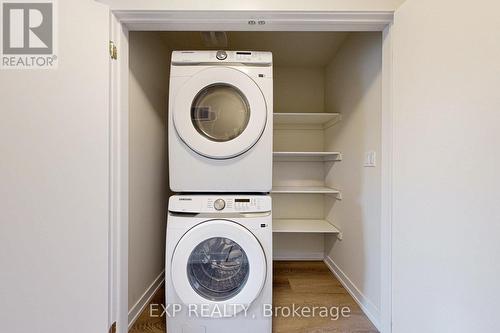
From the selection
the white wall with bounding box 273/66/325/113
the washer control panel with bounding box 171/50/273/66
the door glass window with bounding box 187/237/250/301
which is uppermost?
the white wall with bounding box 273/66/325/113

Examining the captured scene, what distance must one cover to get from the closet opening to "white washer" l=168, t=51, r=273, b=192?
0.33 m

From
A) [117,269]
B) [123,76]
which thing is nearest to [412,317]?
[117,269]

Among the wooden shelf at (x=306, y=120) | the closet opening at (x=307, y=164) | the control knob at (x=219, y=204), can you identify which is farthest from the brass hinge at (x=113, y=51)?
the wooden shelf at (x=306, y=120)

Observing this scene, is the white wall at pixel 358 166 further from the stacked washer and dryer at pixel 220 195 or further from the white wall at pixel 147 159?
the white wall at pixel 147 159

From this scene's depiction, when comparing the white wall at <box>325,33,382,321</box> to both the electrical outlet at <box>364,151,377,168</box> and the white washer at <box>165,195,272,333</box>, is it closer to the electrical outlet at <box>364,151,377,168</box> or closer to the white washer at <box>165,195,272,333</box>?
the electrical outlet at <box>364,151,377,168</box>

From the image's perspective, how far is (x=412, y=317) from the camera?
1.03 meters

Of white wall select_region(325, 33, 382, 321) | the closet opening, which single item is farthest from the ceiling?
white wall select_region(325, 33, 382, 321)

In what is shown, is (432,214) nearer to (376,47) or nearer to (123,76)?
(376,47)

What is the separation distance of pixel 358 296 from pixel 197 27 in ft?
7.12

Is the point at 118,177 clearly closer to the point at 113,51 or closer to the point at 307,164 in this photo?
the point at 113,51

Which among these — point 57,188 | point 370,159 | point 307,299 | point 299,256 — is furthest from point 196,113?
point 299,256

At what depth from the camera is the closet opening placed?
154 centimetres

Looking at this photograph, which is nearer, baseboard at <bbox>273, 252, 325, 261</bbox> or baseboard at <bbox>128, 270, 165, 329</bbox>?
baseboard at <bbox>128, 270, 165, 329</bbox>

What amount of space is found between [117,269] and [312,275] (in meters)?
1.70
